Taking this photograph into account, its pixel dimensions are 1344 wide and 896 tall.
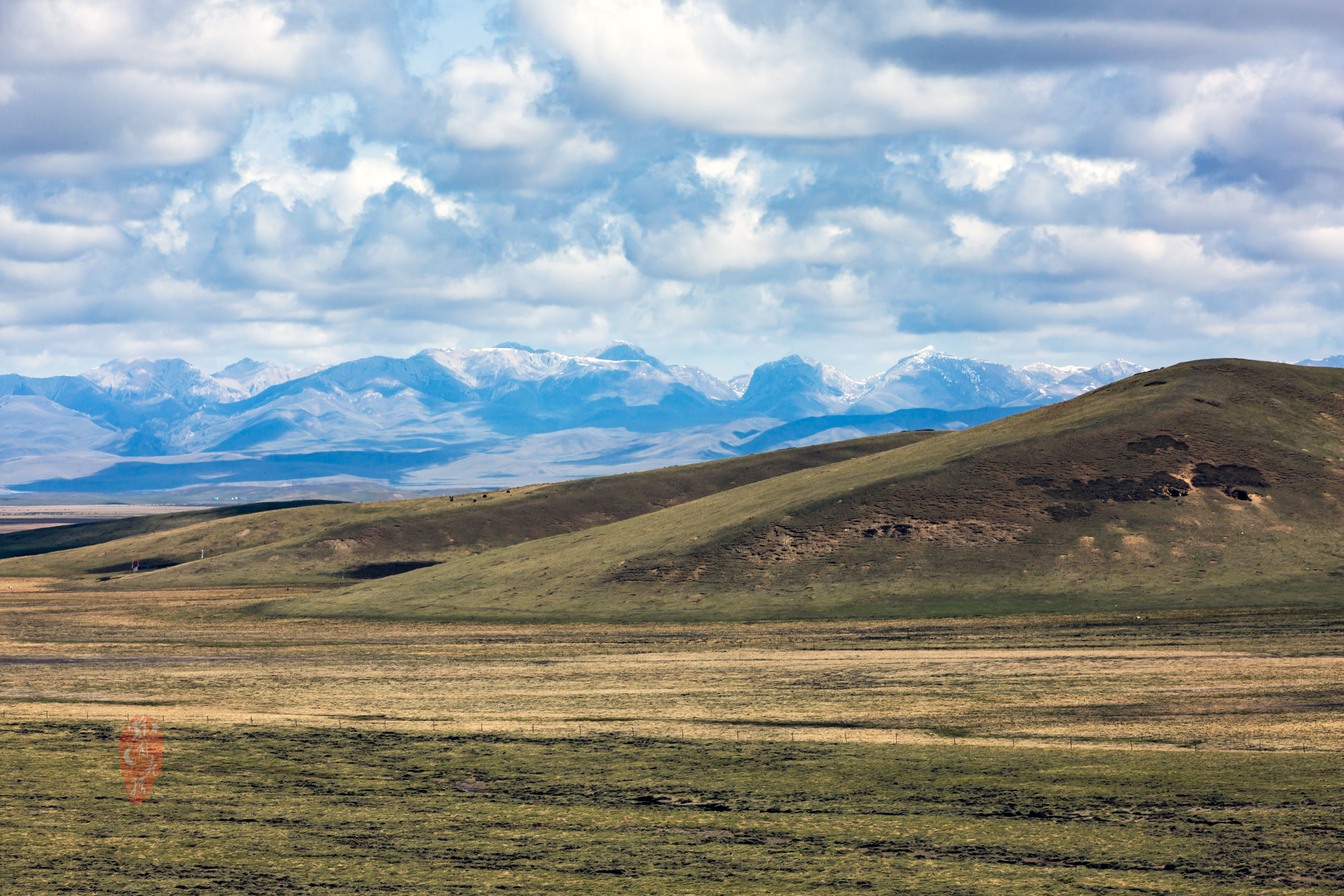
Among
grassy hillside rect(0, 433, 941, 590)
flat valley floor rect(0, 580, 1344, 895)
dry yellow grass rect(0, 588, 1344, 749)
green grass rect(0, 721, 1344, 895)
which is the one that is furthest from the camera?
grassy hillside rect(0, 433, 941, 590)

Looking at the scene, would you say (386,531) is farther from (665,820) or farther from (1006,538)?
(665,820)

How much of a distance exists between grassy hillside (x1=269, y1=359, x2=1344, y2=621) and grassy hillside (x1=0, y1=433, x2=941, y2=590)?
30427mm

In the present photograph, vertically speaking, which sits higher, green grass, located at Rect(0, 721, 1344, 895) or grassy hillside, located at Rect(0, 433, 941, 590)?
grassy hillside, located at Rect(0, 433, 941, 590)

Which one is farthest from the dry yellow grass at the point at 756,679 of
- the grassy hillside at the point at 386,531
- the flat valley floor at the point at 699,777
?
the grassy hillside at the point at 386,531

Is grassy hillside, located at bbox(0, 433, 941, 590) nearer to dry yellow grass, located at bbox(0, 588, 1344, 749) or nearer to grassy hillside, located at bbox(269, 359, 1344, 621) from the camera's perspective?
grassy hillside, located at bbox(269, 359, 1344, 621)

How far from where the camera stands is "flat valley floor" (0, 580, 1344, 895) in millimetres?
18359

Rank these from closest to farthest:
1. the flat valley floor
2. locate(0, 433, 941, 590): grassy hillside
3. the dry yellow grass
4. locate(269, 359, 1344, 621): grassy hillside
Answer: the flat valley floor, the dry yellow grass, locate(269, 359, 1344, 621): grassy hillside, locate(0, 433, 941, 590): grassy hillside

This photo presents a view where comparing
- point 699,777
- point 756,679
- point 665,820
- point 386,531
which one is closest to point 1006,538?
point 756,679

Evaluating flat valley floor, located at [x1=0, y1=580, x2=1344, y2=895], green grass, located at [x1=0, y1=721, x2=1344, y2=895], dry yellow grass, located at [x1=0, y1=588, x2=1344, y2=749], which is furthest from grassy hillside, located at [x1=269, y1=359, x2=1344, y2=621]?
green grass, located at [x1=0, y1=721, x2=1344, y2=895]

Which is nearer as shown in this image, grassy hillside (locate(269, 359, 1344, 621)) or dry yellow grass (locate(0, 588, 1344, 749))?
dry yellow grass (locate(0, 588, 1344, 749))

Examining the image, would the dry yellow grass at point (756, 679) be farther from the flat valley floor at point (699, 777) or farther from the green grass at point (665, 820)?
the green grass at point (665, 820)

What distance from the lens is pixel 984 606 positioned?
3209 inches

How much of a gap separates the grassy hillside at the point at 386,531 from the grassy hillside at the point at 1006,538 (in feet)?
99.8

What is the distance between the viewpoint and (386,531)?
156375mm
